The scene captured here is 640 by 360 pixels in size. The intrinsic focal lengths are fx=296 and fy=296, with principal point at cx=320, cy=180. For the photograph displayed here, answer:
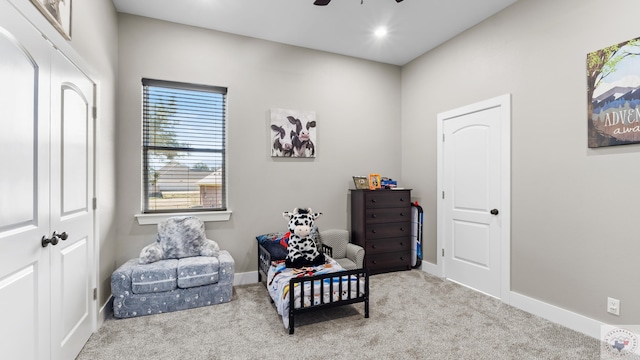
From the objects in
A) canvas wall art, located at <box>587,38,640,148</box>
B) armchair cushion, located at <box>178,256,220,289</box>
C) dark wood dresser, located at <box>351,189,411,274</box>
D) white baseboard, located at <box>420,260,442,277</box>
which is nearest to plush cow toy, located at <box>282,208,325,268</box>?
armchair cushion, located at <box>178,256,220,289</box>

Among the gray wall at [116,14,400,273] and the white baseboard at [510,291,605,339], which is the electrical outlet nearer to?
the white baseboard at [510,291,605,339]

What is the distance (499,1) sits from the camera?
290 cm

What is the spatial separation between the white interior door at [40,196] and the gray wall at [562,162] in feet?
12.0

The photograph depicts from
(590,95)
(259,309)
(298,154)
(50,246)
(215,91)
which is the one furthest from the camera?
(298,154)

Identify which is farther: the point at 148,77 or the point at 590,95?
the point at 148,77

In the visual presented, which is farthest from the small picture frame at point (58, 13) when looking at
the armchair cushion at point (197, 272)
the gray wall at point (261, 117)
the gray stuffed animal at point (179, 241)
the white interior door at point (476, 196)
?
the white interior door at point (476, 196)

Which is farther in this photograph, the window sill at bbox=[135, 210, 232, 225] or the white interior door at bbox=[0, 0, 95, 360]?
the window sill at bbox=[135, 210, 232, 225]

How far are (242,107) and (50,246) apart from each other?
237 centimetres

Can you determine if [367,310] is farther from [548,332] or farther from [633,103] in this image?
[633,103]

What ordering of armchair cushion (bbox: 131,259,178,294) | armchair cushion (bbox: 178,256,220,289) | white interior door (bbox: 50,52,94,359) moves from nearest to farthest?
white interior door (bbox: 50,52,94,359), armchair cushion (bbox: 131,259,178,294), armchair cushion (bbox: 178,256,220,289)

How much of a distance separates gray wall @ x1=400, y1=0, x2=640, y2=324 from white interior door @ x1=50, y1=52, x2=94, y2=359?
12.1 feet

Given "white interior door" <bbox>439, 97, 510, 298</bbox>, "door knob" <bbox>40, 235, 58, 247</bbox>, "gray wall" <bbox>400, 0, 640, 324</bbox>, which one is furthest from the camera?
"white interior door" <bbox>439, 97, 510, 298</bbox>

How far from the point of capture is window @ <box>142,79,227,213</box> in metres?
3.26

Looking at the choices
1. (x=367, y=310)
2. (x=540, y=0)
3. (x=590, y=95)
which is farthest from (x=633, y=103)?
(x=367, y=310)
